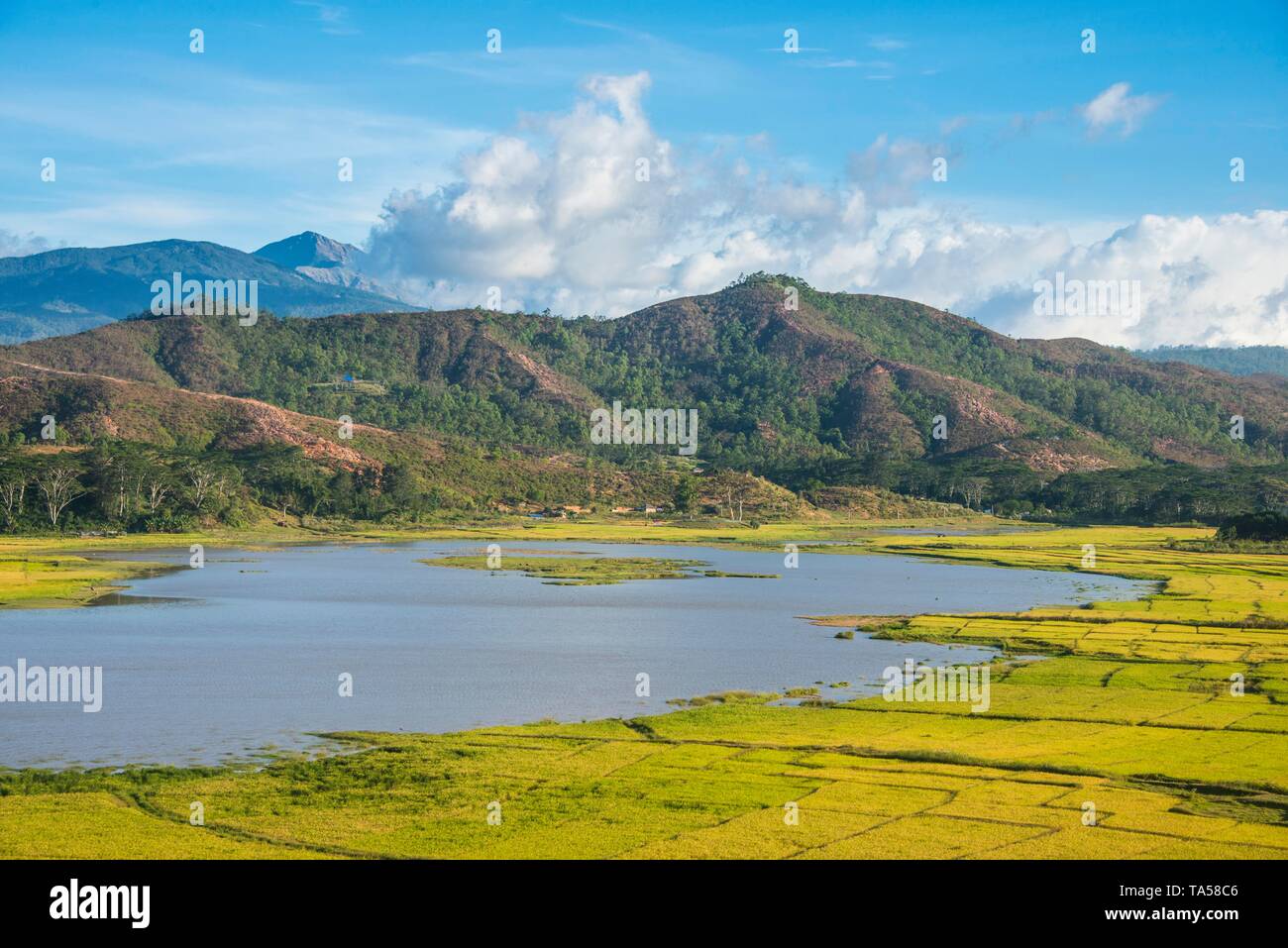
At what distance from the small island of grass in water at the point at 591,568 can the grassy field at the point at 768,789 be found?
48.0 metres

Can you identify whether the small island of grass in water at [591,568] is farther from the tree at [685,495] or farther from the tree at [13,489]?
the tree at [685,495]

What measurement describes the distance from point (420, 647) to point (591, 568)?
4169 centimetres

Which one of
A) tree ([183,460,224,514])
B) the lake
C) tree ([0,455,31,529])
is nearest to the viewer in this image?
the lake

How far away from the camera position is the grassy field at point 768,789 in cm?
2714

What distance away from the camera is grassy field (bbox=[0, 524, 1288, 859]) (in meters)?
27.1

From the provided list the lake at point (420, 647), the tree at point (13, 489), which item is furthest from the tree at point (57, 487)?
the lake at point (420, 647)

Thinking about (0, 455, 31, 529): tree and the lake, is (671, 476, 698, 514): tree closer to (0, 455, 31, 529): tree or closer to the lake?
the lake

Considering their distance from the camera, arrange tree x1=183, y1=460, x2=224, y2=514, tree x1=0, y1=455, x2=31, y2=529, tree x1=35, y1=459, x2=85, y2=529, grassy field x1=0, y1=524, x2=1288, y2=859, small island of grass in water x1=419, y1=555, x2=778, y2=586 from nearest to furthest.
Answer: grassy field x1=0, y1=524, x2=1288, y2=859, small island of grass in water x1=419, y1=555, x2=778, y2=586, tree x1=0, y1=455, x2=31, y2=529, tree x1=35, y1=459, x2=85, y2=529, tree x1=183, y1=460, x2=224, y2=514

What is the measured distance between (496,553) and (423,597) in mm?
32145

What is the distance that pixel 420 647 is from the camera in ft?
193

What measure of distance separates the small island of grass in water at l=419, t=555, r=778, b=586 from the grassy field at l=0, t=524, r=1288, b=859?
158 feet

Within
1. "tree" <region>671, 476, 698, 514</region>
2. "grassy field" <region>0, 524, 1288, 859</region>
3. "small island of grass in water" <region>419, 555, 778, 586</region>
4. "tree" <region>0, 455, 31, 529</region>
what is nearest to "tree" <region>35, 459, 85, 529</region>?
"tree" <region>0, 455, 31, 529</region>
